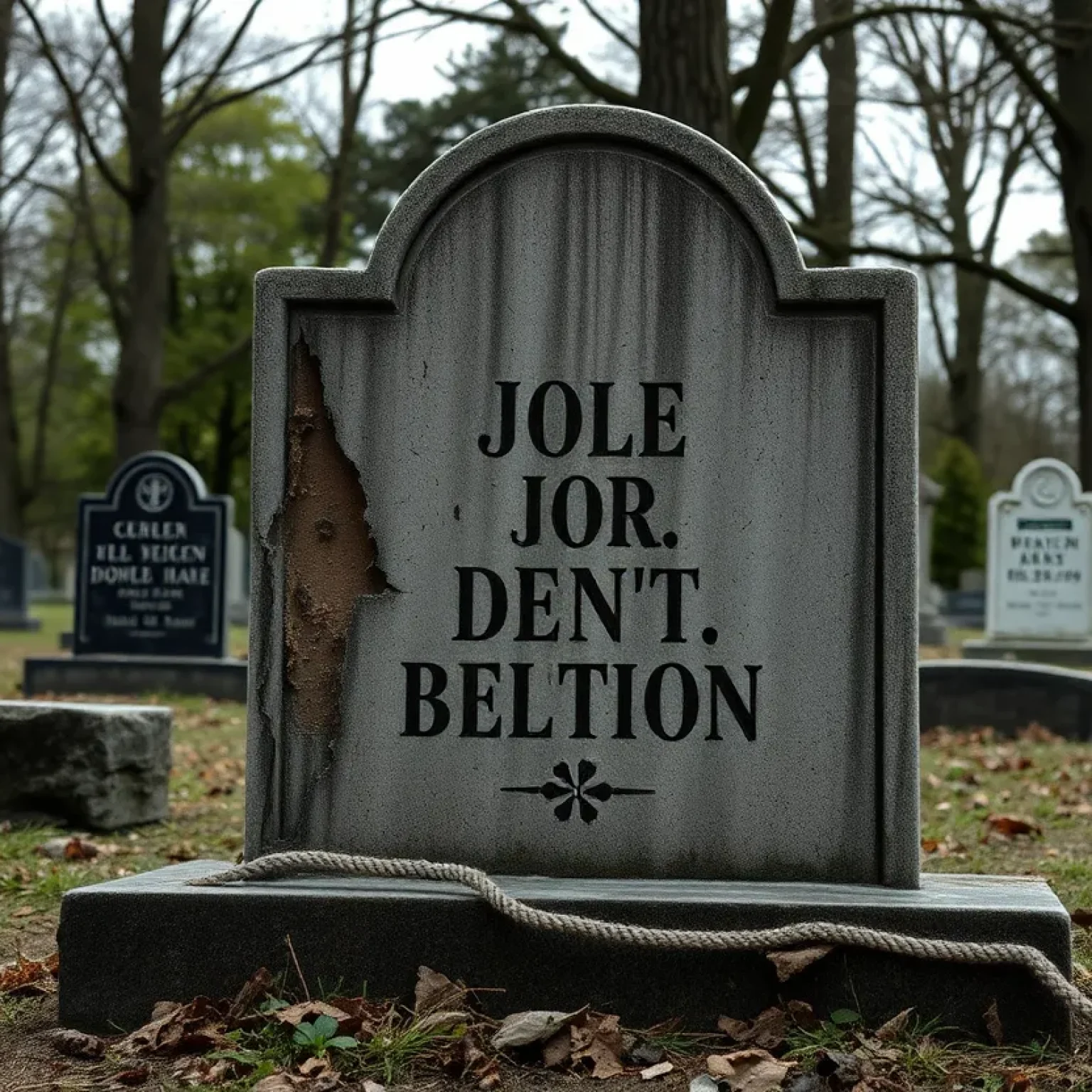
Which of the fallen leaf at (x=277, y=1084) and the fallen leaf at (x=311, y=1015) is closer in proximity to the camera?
the fallen leaf at (x=277, y=1084)

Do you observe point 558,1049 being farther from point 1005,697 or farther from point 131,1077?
point 1005,697

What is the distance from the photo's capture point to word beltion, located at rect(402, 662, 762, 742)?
362 cm

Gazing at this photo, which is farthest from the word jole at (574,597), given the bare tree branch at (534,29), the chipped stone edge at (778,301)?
the bare tree branch at (534,29)

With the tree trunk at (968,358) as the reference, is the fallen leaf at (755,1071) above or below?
below

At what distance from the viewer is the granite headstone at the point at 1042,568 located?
16469mm

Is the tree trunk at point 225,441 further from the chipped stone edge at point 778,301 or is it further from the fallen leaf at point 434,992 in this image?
the fallen leaf at point 434,992

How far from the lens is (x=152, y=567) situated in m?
12.8

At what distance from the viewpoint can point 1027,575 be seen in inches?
658

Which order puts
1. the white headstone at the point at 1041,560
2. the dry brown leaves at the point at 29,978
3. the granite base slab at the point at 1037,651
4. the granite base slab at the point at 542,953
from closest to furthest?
the granite base slab at the point at 542,953 → the dry brown leaves at the point at 29,978 → the granite base slab at the point at 1037,651 → the white headstone at the point at 1041,560

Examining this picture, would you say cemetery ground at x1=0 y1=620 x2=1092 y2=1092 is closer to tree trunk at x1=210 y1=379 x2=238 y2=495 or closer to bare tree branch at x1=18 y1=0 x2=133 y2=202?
bare tree branch at x1=18 y1=0 x2=133 y2=202

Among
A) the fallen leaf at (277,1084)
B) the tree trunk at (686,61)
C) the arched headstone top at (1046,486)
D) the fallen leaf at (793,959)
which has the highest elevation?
the tree trunk at (686,61)

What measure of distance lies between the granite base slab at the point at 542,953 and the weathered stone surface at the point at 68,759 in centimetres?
264

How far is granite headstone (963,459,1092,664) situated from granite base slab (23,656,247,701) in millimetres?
7886

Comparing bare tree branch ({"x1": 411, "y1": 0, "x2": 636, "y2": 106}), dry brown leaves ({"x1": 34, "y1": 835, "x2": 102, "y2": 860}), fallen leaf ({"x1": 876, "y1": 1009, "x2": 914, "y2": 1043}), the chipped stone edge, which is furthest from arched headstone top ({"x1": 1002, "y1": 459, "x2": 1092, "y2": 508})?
fallen leaf ({"x1": 876, "y1": 1009, "x2": 914, "y2": 1043})
